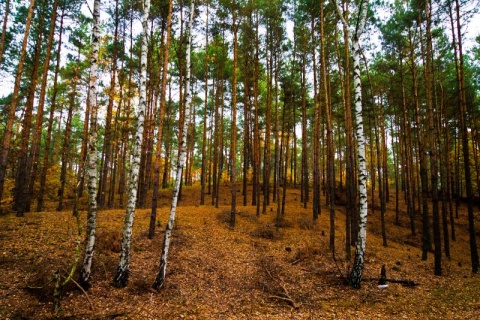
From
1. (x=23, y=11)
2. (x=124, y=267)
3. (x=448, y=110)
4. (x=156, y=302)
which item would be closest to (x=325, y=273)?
(x=156, y=302)

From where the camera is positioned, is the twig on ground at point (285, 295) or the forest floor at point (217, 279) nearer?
the forest floor at point (217, 279)

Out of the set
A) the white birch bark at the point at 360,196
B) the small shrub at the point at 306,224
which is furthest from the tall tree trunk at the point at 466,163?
the small shrub at the point at 306,224

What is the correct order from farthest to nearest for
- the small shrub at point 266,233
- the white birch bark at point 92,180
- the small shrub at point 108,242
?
the small shrub at point 266,233, the small shrub at point 108,242, the white birch bark at point 92,180

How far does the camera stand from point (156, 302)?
19.6 feet

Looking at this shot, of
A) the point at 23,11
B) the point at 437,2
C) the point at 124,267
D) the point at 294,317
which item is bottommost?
the point at 294,317

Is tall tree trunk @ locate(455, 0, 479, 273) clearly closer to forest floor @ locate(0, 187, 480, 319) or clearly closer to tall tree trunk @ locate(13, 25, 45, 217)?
forest floor @ locate(0, 187, 480, 319)

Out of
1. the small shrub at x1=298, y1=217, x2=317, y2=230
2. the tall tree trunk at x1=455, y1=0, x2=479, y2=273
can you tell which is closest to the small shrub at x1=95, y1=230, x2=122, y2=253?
the small shrub at x1=298, y1=217, x2=317, y2=230

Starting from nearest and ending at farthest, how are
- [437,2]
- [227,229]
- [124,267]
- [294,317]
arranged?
[294,317] < [124,267] < [437,2] < [227,229]

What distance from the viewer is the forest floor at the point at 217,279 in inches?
222

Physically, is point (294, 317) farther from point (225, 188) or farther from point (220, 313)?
point (225, 188)

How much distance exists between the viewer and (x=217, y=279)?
7781 millimetres

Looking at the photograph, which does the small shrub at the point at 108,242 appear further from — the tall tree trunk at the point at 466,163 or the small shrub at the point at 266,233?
the tall tree trunk at the point at 466,163

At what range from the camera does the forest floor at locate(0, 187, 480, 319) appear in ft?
18.5

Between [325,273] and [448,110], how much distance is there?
18.2 meters
